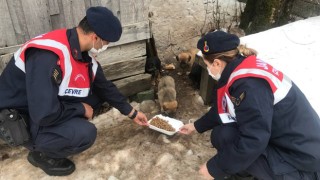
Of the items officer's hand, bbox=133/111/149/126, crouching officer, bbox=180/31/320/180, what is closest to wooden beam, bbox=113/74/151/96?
officer's hand, bbox=133/111/149/126

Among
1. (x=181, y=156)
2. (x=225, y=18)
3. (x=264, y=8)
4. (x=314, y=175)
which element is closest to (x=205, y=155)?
(x=181, y=156)

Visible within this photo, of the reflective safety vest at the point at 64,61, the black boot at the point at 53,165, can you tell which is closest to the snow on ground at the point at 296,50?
the reflective safety vest at the point at 64,61

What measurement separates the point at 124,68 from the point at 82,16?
2.85ft

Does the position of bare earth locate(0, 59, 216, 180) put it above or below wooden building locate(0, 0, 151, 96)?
below

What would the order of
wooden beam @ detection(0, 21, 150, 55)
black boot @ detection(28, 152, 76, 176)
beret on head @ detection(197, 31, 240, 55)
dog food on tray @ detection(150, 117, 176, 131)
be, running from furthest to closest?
1. wooden beam @ detection(0, 21, 150, 55)
2. dog food on tray @ detection(150, 117, 176, 131)
3. black boot @ detection(28, 152, 76, 176)
4. beret on head @ detection(197, 31, 240, 55)

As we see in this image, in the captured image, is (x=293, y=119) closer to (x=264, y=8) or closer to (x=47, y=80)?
(x=47, y=80)

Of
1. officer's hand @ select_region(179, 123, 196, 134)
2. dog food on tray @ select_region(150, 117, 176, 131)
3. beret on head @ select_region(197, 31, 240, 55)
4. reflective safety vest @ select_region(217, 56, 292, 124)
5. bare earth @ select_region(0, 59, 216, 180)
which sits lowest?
bare earth @ select_region(0, 59, 216, 180)

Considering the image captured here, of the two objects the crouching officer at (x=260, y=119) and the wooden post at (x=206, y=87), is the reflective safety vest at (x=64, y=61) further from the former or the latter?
Answer: the wooden post at (x=206, y=87)

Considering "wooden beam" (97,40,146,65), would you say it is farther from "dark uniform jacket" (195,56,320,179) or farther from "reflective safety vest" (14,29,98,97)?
"dark uniform jacket" (195,56,320,179)

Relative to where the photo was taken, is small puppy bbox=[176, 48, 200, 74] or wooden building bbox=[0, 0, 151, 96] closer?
wooden building bbox=[0, 0, 151, 96]

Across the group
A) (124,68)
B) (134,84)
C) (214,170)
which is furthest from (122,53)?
(214,170)

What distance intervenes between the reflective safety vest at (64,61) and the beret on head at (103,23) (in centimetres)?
28

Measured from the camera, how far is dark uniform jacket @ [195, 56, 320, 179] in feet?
6.73

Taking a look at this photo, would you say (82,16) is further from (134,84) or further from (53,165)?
(53,165)
